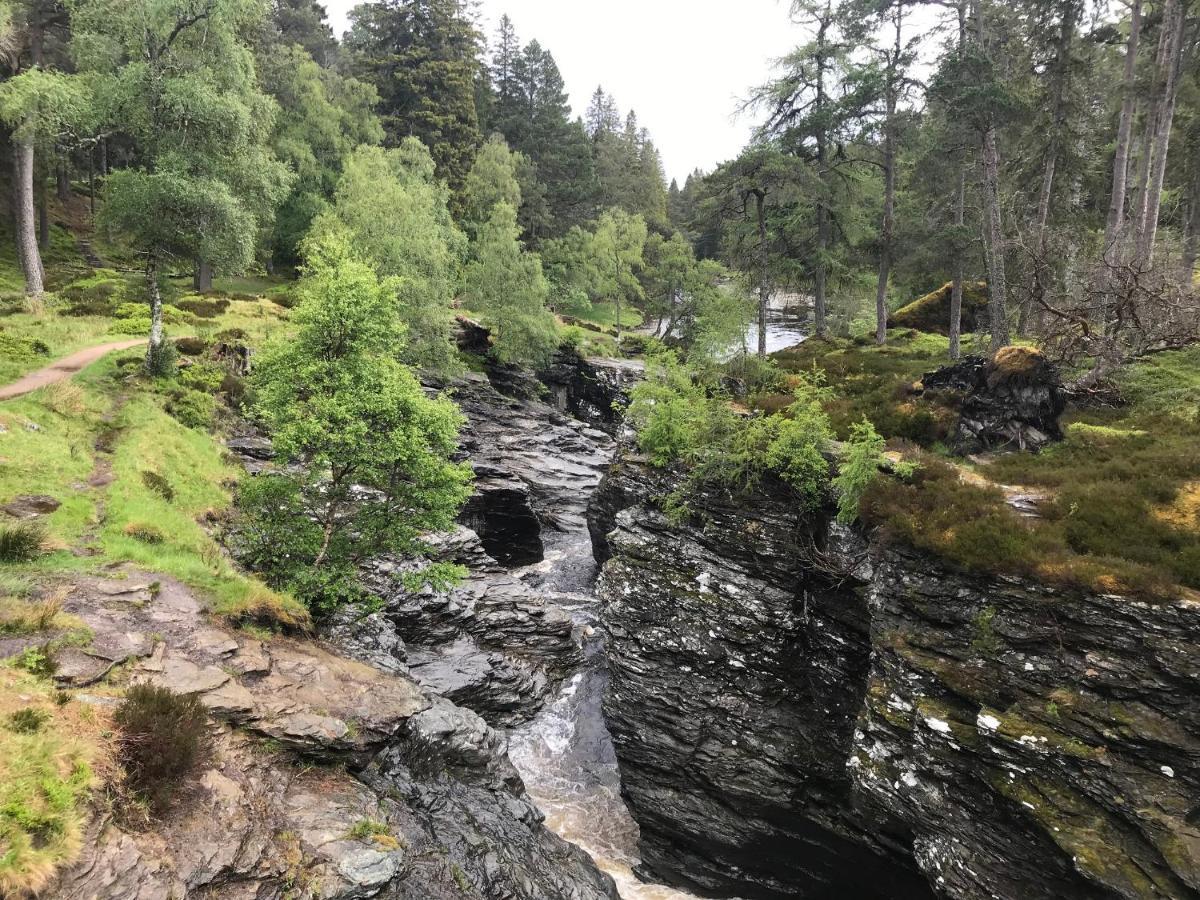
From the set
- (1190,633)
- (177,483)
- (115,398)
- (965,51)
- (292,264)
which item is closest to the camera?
(1190,633)

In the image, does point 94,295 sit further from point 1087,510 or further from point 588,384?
point 1087,510

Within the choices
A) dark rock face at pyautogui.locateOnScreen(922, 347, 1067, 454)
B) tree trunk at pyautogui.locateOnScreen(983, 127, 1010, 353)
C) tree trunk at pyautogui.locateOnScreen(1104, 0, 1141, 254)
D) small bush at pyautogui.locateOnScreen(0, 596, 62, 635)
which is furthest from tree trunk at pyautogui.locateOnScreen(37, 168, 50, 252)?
tree trunk at pyautogui.locateOnScreen(1104, 0, 1141, 254)

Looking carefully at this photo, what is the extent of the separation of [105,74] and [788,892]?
34.0 meters

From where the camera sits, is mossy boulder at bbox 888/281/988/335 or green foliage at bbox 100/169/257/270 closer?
green foliage at bbox 100/169/257/270

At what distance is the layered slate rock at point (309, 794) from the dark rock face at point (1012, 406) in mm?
15650

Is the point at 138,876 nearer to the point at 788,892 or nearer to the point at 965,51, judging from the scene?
the point at 788,892

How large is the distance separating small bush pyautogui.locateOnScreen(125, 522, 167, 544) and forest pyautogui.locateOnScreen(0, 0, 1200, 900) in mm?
50

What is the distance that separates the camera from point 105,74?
20.7 metres

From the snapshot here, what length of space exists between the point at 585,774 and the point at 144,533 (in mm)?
13757

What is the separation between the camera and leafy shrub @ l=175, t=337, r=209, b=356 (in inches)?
990

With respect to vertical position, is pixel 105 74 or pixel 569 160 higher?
pixel 569 160

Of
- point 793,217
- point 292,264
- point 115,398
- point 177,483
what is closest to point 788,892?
point 177,483

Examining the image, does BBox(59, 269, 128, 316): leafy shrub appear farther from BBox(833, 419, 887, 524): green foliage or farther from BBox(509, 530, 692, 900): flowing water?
BBox(833, 419, 887, 524): green foliage

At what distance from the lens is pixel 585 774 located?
17906 millimetres
